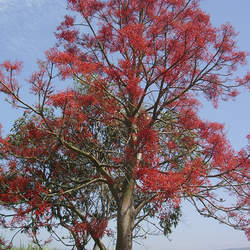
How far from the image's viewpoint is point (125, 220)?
22.9ft

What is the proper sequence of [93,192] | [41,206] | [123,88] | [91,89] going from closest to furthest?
1. [41,206]
2. [123,88]
3. [91,89]
4. [93,192]

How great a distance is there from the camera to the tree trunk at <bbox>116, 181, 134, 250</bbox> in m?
6.88

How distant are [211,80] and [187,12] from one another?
74.0 inches

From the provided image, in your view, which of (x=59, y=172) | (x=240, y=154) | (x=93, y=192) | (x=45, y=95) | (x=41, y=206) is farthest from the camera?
(x=93, y=192)

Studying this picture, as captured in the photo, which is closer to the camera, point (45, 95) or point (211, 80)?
point (45, 95)

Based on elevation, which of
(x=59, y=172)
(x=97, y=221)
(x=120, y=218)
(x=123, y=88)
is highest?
(x=123, y=88)

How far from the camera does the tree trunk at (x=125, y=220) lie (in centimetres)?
688

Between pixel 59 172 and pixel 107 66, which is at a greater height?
pixel 107 66

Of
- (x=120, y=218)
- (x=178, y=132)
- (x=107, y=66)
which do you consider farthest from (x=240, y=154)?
(x=107, y=66)

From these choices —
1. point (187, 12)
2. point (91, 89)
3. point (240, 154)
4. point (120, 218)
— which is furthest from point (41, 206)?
point (187, 12)

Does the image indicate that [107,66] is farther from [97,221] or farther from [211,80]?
[97,221]

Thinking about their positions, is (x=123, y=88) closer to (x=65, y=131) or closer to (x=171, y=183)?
(x=65, y=131)

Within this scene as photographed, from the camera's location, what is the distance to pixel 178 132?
7.88 m

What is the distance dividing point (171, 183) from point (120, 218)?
1526 millimetres
